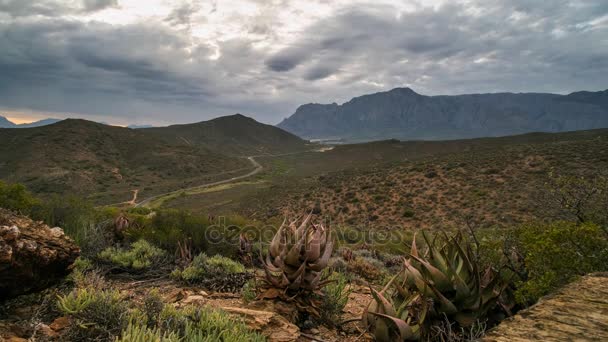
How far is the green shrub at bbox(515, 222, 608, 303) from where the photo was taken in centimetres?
314

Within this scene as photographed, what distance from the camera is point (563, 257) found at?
132 inches

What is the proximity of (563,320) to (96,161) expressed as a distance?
258 ft

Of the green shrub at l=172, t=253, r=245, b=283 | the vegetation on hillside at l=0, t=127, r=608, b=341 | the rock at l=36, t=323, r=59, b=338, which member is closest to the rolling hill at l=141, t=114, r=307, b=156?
the vegetation on hillside at l=0, t=127, r=608, b=341

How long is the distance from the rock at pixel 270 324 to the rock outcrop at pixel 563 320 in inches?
58.5

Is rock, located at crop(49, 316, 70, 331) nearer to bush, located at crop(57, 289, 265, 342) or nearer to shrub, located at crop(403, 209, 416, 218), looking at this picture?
bush, located at crop(57, 289, 265, 342)

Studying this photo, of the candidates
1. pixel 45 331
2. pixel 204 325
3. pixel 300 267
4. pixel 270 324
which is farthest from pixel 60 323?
pixel 300 267

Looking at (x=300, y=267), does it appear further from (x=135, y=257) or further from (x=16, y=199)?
(x=16, y=199)

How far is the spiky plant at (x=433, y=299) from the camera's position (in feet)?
7.88

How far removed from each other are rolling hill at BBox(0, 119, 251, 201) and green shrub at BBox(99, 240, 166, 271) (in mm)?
48311

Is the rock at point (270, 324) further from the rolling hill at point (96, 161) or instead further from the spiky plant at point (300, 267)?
the rolling hill at point (96, 161)

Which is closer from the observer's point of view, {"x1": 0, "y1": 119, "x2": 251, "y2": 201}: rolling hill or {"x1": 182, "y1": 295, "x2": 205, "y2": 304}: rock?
{"x1": 182, "y1": 295, "x2": 205, "y2": 304}: rock

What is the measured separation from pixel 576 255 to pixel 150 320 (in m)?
4.31

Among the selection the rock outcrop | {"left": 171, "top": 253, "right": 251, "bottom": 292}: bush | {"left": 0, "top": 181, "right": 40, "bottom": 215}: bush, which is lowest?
{"left": 171, "top": 253, "right": 251, "bottom": 292}: bush

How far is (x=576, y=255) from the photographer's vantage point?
11.1 feet
